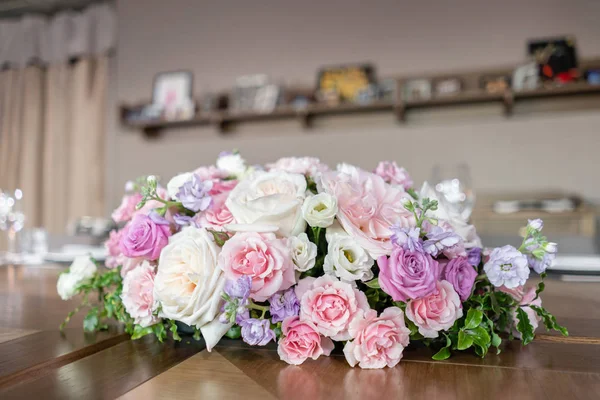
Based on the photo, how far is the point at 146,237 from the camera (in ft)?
1.99

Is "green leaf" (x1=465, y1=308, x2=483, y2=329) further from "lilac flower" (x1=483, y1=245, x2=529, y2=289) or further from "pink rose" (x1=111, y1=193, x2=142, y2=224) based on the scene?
"pink rose" (x1=111, y1=193, x2=142, y2=224)

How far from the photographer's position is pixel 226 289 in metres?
0.53

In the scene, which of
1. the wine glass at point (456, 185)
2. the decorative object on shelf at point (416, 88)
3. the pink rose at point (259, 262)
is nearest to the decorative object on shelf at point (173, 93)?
the decorative object on shelf at point (416, 88)

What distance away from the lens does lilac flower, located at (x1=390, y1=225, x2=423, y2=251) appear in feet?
1.70

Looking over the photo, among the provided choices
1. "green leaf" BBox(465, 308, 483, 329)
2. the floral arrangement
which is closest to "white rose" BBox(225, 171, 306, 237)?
the floral arrangement

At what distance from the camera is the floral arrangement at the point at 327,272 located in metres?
0.53

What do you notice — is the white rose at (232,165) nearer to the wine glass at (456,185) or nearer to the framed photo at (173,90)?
the wine glass at (456,185)

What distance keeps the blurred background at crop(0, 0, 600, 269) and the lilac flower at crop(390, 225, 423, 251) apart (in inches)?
72.5

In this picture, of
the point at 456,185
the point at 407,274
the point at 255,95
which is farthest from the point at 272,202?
the point at 255,95

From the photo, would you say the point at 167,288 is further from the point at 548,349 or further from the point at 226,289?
the point at 548,349

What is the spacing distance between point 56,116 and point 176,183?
427 cm

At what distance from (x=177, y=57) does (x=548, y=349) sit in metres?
3.81

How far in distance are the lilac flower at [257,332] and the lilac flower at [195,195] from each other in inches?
6.1

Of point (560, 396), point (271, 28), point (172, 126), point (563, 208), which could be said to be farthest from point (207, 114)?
point (560, 396)
